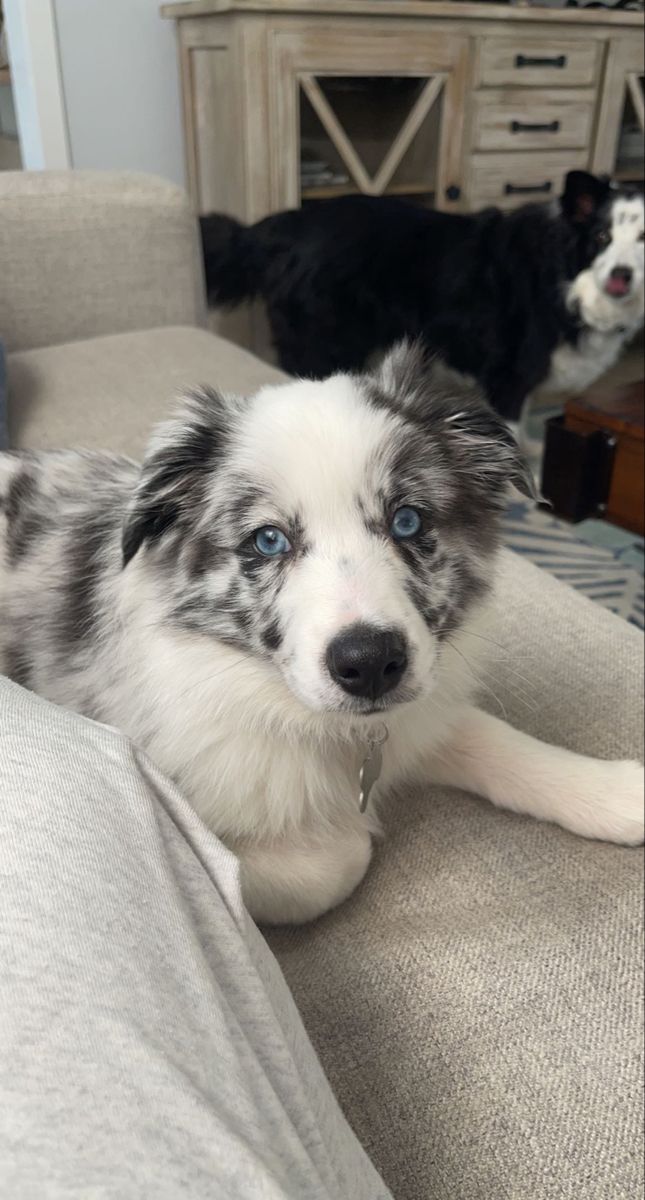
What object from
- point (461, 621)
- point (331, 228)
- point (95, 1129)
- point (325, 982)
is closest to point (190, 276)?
point (331, 228)

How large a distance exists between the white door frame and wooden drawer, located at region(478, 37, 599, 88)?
1694mm

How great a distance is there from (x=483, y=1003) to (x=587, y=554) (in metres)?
2.22

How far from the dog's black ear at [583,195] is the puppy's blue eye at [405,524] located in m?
2.66

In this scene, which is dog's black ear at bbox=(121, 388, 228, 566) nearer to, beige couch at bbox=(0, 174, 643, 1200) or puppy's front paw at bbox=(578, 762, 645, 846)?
beige couch at bbox=(0, 174, 643, 1200)

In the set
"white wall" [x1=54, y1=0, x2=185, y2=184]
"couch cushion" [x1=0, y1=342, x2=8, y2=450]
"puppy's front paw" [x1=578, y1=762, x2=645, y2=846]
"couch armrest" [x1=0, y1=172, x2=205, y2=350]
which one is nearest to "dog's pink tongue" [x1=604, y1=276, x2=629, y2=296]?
"couch armrest" [x1=0, y1=172, x2=205, y2=350]

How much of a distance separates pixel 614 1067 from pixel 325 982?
0.30 metres

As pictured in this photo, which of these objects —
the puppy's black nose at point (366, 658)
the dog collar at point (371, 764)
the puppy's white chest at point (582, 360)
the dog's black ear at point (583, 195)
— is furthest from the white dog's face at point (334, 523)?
the puppy's white chest at point (582, 360)

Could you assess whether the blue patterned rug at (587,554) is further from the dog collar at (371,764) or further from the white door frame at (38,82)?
the white door frame at (38,82)

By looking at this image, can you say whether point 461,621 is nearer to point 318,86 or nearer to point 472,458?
point 472,458

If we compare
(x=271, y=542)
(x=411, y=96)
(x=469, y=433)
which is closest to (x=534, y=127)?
(x=411, y=96)

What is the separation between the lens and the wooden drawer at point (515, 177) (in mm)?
3801

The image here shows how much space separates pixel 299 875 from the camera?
1.00 meters

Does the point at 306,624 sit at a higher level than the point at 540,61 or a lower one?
lower

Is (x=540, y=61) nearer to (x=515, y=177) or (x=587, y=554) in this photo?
(x=515, y=177)
